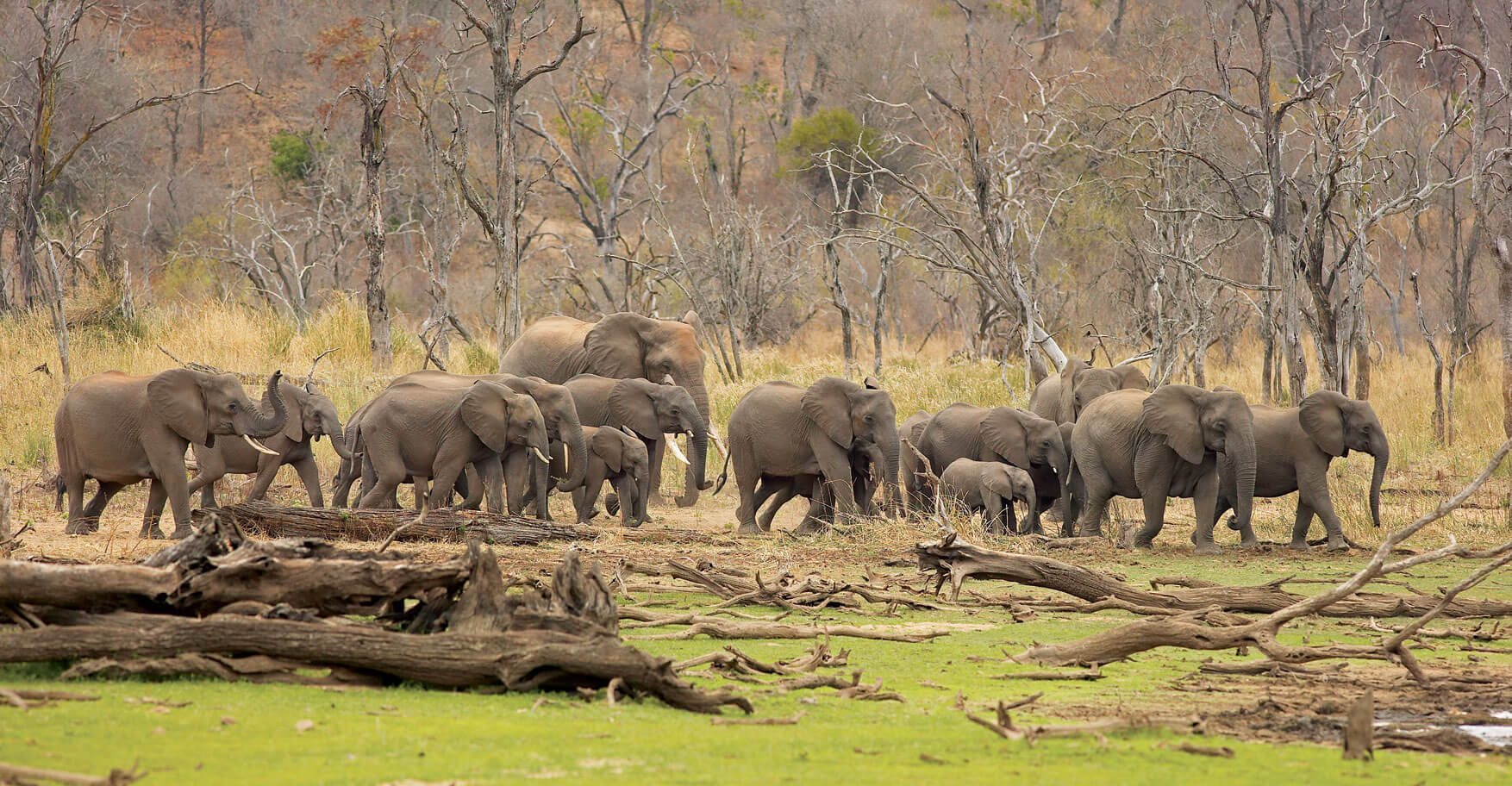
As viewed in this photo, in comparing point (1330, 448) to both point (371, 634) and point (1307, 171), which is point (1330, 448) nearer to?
point (371, 634)

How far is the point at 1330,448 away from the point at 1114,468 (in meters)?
2.16

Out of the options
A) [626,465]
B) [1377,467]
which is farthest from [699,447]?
[1377,467]

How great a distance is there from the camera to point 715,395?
78.5ft

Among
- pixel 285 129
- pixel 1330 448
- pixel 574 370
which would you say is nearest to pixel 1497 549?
pixel 1330 448

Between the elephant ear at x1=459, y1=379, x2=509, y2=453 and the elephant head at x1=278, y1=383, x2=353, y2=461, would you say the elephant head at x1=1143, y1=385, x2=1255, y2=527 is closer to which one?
the elephant ear at x1=459, y1=379, x2=509, y2=453

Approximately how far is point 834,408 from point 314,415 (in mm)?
5381

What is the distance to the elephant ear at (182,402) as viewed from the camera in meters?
12.6

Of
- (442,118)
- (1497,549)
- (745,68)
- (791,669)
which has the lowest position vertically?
(791,669)

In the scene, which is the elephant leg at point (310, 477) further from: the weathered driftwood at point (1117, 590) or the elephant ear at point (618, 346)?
the weathered driftwood at point (1117, 590)

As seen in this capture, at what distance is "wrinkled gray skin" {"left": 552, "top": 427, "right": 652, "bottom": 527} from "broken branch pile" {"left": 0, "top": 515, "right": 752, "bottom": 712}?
356 inches

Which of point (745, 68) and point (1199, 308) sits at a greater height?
point (745, 68)

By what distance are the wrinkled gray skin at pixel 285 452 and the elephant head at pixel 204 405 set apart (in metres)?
0.83

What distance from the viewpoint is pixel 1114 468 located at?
626 inches

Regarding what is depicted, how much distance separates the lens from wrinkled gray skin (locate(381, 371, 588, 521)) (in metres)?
15.0
